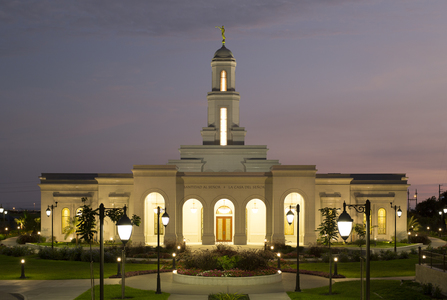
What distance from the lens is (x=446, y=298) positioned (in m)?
19.2

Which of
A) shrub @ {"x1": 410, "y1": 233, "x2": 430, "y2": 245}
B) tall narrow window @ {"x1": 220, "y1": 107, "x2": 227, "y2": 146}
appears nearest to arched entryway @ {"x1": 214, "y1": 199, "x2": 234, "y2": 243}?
tall narrow window @ {"x1": 220, "y1": 107, "x2": 227, "y2": 146}

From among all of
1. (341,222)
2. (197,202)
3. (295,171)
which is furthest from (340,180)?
(341,222)

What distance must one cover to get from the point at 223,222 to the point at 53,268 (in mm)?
18143

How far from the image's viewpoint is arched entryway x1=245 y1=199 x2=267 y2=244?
45.8 metres

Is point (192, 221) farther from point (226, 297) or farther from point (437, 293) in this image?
point (437, 293)

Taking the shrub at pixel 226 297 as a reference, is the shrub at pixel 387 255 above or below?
below

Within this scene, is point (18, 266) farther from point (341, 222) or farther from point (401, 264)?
point (341, 222)

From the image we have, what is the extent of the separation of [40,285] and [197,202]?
23.0 meters

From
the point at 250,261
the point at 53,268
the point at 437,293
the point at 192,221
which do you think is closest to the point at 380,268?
the point at 250,261

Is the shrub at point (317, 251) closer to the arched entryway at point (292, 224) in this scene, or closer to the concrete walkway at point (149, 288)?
the arched entryway at point (292, 224)

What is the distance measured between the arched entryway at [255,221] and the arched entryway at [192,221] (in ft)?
13.8

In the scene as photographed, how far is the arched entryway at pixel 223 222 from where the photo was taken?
147 ft

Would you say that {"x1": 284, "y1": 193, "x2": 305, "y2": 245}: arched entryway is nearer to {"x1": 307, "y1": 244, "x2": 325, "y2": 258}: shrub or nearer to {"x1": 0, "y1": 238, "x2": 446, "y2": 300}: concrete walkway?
{"x1": 307, "y1": 244, "x2": 325, "y2": 258}: shrub

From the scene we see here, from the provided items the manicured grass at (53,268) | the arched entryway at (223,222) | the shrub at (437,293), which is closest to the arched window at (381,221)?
the arched entryway at (223,222)
